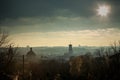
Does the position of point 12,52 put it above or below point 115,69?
above

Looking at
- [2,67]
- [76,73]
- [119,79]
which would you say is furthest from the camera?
[76,73]

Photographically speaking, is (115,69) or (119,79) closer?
(119,79)

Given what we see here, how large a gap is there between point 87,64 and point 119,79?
15692 mm

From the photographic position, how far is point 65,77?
39.1 meters

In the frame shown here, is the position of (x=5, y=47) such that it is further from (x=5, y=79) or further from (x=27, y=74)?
(x=5, y=79)

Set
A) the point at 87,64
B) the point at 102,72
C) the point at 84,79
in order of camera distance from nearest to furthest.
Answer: the point at 84,79 < the point at 102,72 < the point at 87,64

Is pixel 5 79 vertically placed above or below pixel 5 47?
below

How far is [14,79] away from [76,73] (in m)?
18.3

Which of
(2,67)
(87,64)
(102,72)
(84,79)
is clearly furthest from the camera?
(87,64)

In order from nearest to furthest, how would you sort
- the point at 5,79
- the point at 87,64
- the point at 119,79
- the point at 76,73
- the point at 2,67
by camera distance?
the point at 5,79, the point at 2,67, the point at 119,79, the point at 76,73, the point at 87,64

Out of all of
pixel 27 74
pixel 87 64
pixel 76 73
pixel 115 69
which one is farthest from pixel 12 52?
pixel 87 64

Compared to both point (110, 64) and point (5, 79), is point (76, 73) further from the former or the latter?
point (5, 79)

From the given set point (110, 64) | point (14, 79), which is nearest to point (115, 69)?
point (110, 64)

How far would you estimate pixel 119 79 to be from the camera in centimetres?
3322
